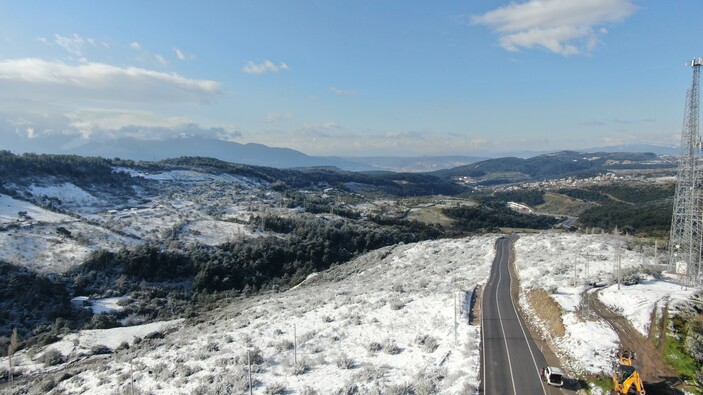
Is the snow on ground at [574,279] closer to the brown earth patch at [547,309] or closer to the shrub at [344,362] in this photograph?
the brown earth patch at [547,309]

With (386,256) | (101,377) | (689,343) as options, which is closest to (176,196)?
(386,256)

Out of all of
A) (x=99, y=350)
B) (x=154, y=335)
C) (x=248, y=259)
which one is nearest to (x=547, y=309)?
(x=154, y=335)

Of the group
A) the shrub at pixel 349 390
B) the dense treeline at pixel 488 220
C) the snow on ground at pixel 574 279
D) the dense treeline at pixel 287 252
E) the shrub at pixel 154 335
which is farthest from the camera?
the dense treeline at pixel 488 220

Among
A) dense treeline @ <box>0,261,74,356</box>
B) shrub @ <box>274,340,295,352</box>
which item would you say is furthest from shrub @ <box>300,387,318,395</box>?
dense treeline @ <box>0,261,74,356</box>

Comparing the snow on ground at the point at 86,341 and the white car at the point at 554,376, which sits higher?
the white car at the point at 554,376

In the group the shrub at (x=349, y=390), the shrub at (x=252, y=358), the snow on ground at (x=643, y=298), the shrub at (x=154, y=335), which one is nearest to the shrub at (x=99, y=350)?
the shrub at (x=154, y=335)

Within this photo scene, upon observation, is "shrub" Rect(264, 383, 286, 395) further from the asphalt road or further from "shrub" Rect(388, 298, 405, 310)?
"shrub" Rect(388, 298, 405, 310)
